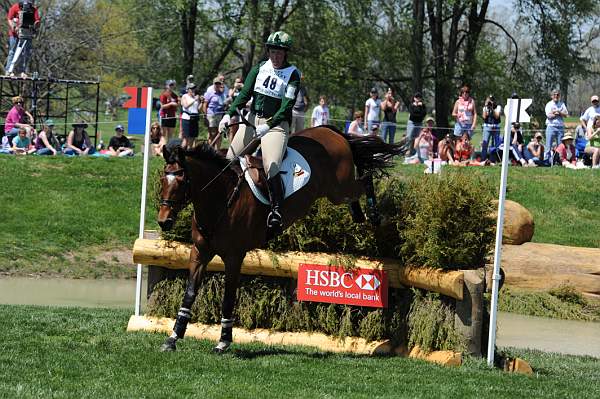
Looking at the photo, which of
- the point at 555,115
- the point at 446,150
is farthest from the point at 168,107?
the point at 555,115

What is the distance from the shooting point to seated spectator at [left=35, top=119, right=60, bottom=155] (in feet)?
77.2

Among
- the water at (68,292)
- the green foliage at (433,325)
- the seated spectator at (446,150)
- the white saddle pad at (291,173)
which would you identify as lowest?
the water at (68,292)

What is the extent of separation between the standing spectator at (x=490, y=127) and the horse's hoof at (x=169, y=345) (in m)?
14.5

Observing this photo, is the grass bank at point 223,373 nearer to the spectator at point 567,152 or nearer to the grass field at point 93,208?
the grass field at point 93,208

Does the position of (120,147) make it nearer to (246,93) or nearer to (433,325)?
(246,93)

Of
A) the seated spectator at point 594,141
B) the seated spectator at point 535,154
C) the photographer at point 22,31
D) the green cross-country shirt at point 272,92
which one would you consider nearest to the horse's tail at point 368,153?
the green cross-country shirt at point 272,92

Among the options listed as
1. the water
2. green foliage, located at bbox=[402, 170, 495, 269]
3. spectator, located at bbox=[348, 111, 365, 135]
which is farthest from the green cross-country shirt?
spectator, located at bbox=[348, 111, 365, 135]

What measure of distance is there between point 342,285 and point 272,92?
2238 millimetres

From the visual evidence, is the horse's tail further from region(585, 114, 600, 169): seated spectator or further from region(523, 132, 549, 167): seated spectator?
region(523, 132, 549, 167): seated spectator

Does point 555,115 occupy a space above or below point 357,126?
above

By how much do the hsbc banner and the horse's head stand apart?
202 cm

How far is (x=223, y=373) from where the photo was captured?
28.5 ft

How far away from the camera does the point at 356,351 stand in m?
10.4

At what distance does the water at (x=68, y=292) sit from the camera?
1505cm
